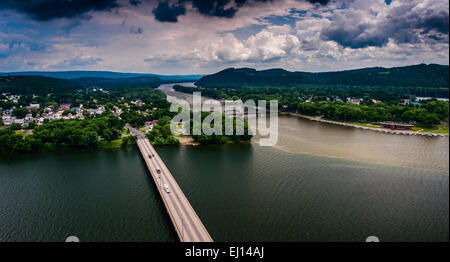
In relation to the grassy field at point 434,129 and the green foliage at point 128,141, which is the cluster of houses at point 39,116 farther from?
the grassy field at point 434,129

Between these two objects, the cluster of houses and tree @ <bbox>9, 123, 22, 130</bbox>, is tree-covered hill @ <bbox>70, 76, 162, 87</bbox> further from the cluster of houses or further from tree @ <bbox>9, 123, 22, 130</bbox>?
tree @ <bbox>9, 123, 22, 130</bbox>

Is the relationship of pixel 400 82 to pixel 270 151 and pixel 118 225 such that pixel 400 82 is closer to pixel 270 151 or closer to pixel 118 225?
pixel 270 151

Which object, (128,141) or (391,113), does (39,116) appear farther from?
(391,113)

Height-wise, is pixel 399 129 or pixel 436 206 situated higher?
pixel 399 129

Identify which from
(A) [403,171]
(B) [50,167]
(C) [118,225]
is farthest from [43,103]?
(A) [403,171]

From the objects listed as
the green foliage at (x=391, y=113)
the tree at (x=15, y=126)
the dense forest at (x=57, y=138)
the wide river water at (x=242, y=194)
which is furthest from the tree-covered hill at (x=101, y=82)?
the wide river water at (x=242, y=194)

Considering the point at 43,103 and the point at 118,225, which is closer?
the point at 118,225

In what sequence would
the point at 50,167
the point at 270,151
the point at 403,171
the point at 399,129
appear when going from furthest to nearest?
1. the point at 399,129
2. the point at 270,151
3. the point at 50,167
4. the point at 403,171
